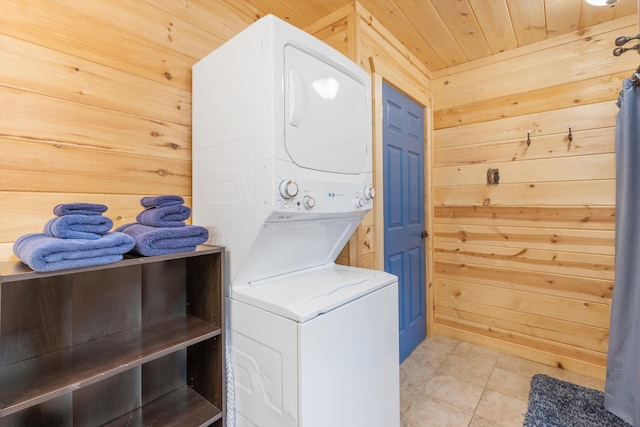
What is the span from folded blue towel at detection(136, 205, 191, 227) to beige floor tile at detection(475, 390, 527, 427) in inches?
76.0

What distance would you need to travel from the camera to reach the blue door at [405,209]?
2.17 m

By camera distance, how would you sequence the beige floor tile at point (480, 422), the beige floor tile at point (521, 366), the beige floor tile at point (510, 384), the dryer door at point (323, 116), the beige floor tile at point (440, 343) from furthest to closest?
the beige floor tile at point (440, 343) < the beige floor tile at point (521, 366) < the beige floor tile at point (510, 384) < the beige floor tile at point (480, 422) < the dryer door at point (323, 116)

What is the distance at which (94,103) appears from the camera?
119 centimetres

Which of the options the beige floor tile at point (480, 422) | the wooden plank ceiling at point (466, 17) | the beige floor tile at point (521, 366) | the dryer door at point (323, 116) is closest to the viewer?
the dryer door at point (323, 116)

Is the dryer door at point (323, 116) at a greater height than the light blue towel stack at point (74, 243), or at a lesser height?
greater

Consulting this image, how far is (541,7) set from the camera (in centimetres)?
187

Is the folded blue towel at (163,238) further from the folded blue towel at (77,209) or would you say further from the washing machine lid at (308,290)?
the washing machine lid at (308,290)

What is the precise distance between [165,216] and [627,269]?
88.6 inches

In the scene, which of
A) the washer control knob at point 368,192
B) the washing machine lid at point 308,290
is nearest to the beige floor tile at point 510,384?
the washing machine lid at point 308,290

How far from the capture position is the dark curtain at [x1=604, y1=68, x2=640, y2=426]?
1.56 meters

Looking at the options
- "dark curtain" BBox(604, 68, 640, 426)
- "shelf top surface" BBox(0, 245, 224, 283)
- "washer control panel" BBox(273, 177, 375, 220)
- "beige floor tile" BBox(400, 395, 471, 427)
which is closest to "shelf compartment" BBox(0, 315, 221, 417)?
"shelf top surface" BBox(0, 245, 224, 283)

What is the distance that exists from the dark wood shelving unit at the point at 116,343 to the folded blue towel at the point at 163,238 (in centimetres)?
3

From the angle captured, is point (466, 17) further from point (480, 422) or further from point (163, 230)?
point (480, 422)

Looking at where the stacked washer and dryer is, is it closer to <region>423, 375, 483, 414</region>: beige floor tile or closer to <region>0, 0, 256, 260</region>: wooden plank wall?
<region>0, 0, 256, 260</region>: wooden plank wall
